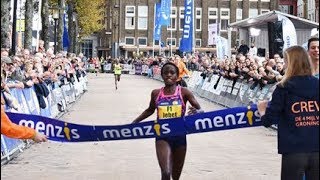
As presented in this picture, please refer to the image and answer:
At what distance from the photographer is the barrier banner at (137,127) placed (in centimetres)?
857

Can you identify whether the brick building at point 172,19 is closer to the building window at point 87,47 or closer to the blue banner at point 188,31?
the building window at point 87,47

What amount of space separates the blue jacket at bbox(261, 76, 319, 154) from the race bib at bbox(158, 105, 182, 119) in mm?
2264

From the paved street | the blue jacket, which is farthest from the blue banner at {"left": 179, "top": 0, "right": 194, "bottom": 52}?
the blue jacket

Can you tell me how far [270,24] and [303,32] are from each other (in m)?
18.8

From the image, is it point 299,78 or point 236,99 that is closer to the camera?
point 299,78

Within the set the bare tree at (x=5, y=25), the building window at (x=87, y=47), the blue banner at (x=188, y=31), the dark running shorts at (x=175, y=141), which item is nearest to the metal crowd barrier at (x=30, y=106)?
the bare tree at (x=5, y=25)

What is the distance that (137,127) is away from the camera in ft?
28.5

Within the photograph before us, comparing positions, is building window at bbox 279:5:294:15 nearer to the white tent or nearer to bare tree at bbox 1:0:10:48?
the white tent

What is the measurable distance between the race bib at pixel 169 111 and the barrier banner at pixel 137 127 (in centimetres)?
12

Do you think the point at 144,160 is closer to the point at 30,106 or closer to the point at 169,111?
the point at 30,106

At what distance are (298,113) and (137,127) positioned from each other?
98.6 inches

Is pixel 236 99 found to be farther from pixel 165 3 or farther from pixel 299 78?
pixel 165 3

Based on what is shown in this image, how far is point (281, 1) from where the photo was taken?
111250 mm

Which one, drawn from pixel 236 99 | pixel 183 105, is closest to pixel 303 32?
pixel 236 99
